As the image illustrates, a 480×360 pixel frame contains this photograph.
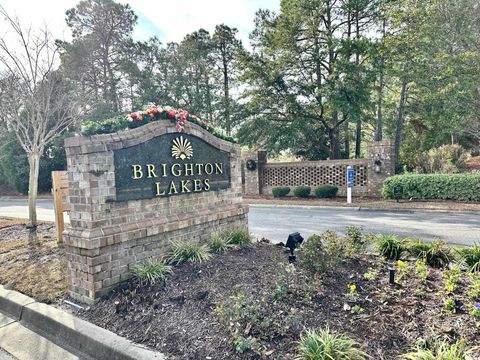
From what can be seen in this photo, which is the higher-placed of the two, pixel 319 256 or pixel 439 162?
pixel 439 162

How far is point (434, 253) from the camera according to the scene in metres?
3.79

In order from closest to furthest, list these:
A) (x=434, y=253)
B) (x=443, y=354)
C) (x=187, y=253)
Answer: (x=443, y=354) → (x=434, y=253) → (x=187, y=253)

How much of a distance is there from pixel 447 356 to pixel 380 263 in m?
1.91

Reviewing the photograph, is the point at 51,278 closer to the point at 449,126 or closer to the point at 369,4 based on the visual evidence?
the point at 449,126

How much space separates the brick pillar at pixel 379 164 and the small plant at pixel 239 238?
435 inches

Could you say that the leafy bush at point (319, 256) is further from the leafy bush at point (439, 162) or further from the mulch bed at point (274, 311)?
the leafy bush at point (439, 162)

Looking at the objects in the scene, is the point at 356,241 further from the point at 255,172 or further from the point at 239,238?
the point at 255,172

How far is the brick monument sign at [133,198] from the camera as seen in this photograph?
3365 millimetres

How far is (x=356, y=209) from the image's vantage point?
11508 millimetres

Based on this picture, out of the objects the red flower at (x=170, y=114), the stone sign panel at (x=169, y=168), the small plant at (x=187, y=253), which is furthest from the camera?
the red flower at (x=170, y=114)

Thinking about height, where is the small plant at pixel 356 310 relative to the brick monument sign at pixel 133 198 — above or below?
below

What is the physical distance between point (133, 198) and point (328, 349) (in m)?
2.73

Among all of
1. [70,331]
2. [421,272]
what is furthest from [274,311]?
[70,331]

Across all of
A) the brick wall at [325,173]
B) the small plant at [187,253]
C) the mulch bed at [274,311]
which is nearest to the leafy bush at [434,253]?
the mulch bed at [274,311]
